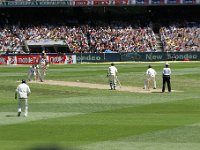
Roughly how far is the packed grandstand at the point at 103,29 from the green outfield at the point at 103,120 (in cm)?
4869

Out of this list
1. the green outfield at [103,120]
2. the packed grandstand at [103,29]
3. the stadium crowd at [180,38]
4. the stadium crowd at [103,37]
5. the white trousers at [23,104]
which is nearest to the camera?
the green outfield at [103,120]

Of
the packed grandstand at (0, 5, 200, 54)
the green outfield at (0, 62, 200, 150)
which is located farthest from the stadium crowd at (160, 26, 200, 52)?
the green outfield at (0, 62, 200, 150)

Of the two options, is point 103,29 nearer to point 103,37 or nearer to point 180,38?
point 103,37

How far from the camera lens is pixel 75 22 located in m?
99.6

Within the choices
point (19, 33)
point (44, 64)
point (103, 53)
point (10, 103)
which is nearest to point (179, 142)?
point (10, 103)

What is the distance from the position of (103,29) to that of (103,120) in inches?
2876

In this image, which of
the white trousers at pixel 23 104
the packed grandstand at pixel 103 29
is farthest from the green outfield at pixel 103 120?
the packed grandstand at pixel 103 29

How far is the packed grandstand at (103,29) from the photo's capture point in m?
92.4

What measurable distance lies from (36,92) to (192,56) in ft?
165

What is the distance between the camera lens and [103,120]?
25234 millimetres

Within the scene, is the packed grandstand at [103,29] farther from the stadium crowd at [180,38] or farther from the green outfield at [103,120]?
the green outfield at [103,120]

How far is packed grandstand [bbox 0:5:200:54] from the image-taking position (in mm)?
92387

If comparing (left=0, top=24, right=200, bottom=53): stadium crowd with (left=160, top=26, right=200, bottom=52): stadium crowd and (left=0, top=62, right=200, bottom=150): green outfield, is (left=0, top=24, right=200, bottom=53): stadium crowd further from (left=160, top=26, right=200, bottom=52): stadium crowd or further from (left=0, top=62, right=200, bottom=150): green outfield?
(left=0, top=62, right=200, bottom=150): green outfield

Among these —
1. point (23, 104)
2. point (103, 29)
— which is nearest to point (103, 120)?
point (23, 104)
